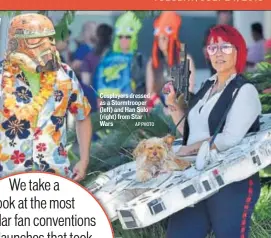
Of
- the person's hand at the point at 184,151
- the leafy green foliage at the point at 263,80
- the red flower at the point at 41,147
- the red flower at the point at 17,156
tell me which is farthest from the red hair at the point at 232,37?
the red flower at the point at 17,156

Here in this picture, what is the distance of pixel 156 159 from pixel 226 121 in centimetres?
46

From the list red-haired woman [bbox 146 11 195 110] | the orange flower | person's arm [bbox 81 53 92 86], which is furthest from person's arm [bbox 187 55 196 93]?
the orange flower

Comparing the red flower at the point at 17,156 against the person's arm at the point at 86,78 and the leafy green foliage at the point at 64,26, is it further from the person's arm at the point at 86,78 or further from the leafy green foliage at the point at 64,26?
the leafy green foliage at the point at 64,26

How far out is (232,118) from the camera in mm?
5602

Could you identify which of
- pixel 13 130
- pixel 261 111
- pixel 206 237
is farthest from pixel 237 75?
pixel 13 130

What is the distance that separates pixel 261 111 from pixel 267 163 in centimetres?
31

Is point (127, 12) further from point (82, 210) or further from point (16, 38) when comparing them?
point (82, 210)

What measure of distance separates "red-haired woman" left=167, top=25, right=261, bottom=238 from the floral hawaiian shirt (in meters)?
0.58

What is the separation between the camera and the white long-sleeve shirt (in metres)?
5.60

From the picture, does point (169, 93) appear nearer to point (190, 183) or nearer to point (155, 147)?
point (155, 147)

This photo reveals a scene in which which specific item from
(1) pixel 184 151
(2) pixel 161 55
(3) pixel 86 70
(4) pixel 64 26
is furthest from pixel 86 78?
(1) pixel 184 151

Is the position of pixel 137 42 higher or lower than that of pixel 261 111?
higher

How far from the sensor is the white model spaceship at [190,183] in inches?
220

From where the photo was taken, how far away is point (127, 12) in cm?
558
